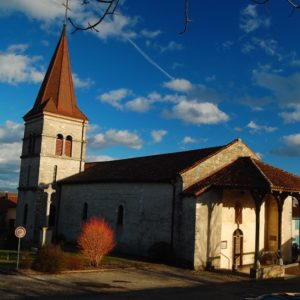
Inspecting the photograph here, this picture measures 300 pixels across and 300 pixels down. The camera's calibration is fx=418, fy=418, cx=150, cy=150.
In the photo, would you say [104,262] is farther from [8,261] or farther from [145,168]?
[145,168]

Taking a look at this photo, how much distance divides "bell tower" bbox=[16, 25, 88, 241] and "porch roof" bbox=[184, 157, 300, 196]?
50.5 feet

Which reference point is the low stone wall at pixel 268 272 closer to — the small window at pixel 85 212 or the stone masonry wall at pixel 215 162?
the stone masonry wall at pixel 215 162

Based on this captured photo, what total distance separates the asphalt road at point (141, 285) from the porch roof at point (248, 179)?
445cm

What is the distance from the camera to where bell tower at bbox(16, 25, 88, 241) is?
33969 mm

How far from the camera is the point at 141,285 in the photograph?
16625mm

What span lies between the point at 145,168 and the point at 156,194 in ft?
11.6

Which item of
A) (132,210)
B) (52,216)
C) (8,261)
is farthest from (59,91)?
(8,261)

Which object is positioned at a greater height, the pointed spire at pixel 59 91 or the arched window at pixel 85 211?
the pointed spire at pixel 59 91

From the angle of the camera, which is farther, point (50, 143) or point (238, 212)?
point (50, 143)

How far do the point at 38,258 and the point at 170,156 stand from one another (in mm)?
13109

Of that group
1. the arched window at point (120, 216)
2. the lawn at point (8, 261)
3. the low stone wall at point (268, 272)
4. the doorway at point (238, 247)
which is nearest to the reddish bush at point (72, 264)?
the lawn at point (8, 261)

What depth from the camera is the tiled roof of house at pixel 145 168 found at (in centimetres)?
2516

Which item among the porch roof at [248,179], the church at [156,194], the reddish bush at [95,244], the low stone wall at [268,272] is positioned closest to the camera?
the low stone wall at [268,272]

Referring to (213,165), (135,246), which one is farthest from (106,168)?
(213,165)
